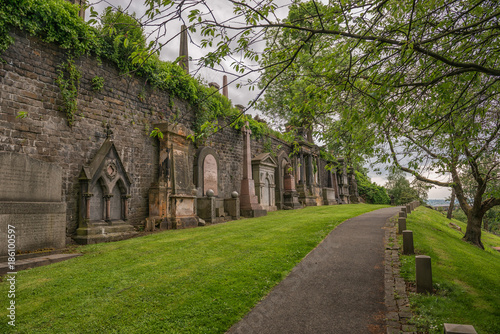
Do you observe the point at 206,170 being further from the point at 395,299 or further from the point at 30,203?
the point at 395,299

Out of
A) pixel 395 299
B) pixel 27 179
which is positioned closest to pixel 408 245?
pixel 395 299

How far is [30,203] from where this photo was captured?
6371mm

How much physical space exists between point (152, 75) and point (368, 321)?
433 inches

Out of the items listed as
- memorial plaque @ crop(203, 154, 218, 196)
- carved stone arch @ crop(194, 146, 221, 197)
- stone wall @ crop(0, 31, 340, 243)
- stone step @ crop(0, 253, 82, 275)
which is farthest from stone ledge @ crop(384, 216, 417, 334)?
memorial plaque @ crop(203, 154, 218, 196)

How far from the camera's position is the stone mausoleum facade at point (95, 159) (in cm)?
673

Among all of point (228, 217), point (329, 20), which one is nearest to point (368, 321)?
point (329, 20)

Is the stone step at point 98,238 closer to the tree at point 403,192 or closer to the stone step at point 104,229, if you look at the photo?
the stone step at point 104,229

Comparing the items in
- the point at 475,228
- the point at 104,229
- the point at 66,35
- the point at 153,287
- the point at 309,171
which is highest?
the point at 66,35

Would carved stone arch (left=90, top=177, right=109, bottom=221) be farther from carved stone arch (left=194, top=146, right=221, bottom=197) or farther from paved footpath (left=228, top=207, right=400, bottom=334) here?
paved footpath (left=228, top=207, right=400, bottom=334)

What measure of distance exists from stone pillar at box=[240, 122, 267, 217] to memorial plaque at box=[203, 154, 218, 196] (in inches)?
75.8

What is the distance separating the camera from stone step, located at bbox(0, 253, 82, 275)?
17.1ft

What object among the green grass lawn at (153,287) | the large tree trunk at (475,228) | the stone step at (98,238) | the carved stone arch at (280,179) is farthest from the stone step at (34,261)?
the carved stone arch at (280,179)

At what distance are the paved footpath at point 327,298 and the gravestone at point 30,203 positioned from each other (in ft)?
18.1

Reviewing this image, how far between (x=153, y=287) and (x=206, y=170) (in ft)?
32.8
